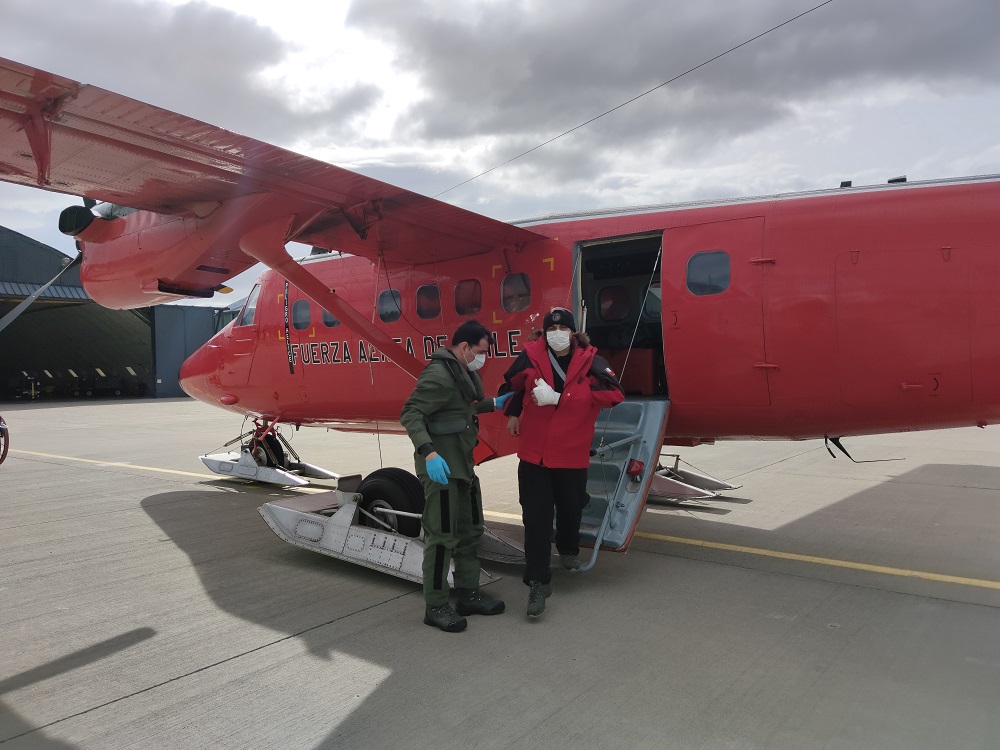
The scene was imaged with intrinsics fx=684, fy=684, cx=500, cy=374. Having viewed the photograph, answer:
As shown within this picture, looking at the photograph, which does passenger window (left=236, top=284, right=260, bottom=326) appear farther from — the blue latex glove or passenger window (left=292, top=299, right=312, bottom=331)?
the blue latex glove

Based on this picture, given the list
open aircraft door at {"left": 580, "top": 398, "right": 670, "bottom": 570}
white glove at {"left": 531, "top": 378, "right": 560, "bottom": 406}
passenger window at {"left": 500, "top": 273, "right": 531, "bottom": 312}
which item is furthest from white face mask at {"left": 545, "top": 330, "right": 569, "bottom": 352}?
passenger window at {"left": 500, "top": 273, "right": 531, "bottom": 312}

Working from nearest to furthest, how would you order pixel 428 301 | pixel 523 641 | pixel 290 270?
1. pixel 523 641
2. pixel 290 270
3. pixel 428 301

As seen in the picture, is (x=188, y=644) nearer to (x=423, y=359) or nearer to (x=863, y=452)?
(x=423, y=359)

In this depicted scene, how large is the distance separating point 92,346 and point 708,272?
41.4 metres

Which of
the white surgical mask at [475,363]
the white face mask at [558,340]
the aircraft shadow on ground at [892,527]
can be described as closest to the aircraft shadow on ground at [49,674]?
the white surgical mask at [475,363]

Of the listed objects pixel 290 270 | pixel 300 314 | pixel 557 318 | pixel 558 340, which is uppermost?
pixel 290 270

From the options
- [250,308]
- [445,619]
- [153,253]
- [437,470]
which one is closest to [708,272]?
[437,470]

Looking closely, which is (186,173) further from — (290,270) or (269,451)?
(269,451)

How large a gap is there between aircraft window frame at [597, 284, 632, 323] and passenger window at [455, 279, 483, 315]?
1500 mm

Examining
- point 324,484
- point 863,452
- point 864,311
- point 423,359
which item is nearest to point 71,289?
point 324,484

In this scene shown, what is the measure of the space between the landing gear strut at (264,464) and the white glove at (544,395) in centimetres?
585

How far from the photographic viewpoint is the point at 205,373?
9.84m

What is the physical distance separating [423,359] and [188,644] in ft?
12.7

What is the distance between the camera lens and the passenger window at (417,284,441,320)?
24.5ft
